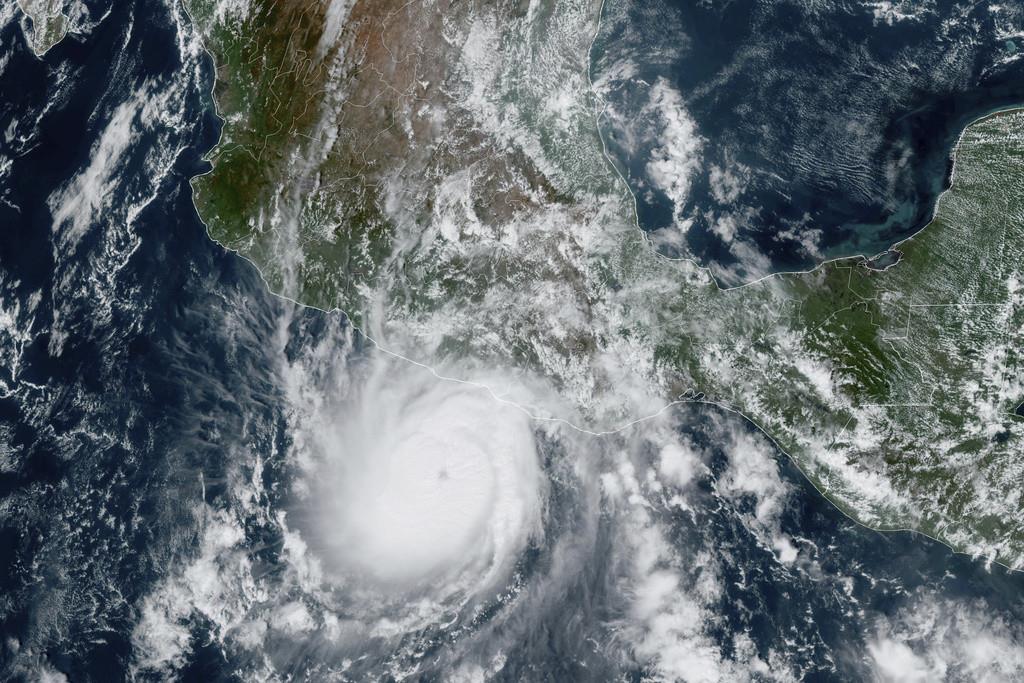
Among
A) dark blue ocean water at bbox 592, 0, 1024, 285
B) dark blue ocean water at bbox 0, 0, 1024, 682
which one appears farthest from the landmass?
dark blue ocean water at bbox 592, 0, 1024, 285

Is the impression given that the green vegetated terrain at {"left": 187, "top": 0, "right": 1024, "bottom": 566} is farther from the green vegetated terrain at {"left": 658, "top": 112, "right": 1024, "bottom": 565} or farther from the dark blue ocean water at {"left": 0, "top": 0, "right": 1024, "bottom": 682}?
the dark blue ocean water at {"left": 0, "top": 0, "right": 1024, "bottom": 682}

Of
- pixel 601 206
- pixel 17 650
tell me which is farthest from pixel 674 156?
pixel 17 650

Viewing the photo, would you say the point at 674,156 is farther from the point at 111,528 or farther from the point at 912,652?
the point at 111,528

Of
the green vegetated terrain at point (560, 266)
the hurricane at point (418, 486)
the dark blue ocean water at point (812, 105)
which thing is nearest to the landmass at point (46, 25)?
the green vegetated terrain at point (560, 266)

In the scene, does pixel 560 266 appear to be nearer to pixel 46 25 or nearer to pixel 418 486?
pixel 418 486

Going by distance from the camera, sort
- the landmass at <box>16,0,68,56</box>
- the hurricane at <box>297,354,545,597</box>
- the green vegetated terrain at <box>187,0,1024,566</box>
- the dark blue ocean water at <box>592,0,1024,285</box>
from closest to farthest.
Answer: the dark blue ocean water at <box>592,0,1024,285</box> < the green vegetated terrain at <box>187,0,1024,566</box> < the hurricane at <box>297,354,545,597</box> < the landmass at <box>16,0,68,56</box>

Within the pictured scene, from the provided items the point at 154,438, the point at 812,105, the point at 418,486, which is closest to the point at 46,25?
the point at 154,438
